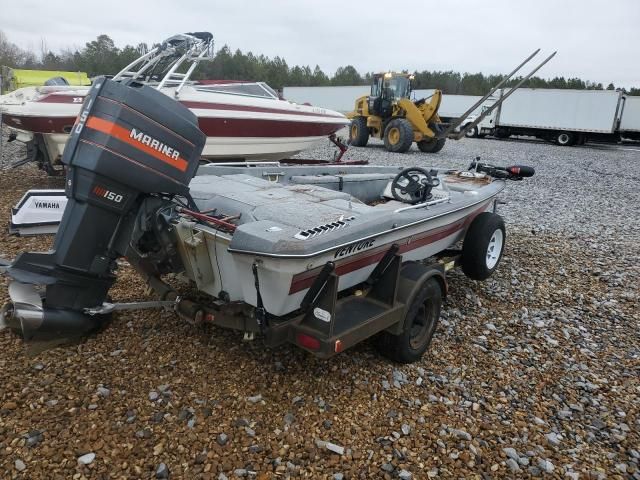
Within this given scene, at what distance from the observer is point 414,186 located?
3.82 m

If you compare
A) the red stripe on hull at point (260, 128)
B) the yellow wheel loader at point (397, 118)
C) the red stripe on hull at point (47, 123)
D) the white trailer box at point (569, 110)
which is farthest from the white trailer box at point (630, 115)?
the red stripe on hull at point (47, 123)

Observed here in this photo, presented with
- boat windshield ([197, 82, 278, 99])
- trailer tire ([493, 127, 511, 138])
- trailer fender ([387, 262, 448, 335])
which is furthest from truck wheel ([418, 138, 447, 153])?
trailer fender ([387, 262, 448, 335])

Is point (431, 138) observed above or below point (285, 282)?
above

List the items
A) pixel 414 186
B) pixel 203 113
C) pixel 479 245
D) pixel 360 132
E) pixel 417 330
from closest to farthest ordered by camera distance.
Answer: pixel 417 330 → pixel 414 186 → pixel 479 245 → pixel 203 113 → pixel 360 132

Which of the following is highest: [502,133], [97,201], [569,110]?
[569,110]

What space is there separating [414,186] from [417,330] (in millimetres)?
1222

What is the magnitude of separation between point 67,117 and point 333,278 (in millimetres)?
6068

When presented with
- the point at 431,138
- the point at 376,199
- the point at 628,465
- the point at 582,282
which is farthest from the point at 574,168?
the point at 628,465

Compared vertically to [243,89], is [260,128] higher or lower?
lower

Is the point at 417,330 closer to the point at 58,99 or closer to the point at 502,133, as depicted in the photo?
the point at 58,99

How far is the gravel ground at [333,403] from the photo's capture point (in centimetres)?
227

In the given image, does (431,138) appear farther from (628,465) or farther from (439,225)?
(628,465)

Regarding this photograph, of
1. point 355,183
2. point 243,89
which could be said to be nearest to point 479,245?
point 355,183

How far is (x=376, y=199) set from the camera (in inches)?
188
